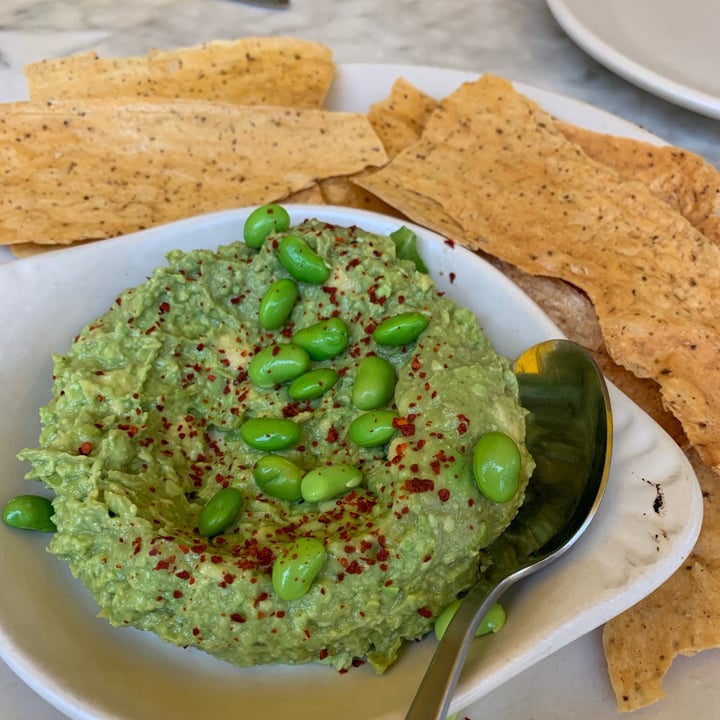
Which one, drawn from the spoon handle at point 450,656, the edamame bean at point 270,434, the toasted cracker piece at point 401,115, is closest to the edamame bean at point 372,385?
the edamame bean at point 270,434

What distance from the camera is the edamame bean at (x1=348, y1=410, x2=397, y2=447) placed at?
55.6 inches

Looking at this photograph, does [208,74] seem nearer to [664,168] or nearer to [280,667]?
[664,168]

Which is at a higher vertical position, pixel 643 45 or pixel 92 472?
pixel 643 45

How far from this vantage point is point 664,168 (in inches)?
88.0

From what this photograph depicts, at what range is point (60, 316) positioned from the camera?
175 cm

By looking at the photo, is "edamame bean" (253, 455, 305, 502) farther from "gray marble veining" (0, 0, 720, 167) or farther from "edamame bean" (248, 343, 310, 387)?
"gray marble veining" (0, 0, 720, 167)

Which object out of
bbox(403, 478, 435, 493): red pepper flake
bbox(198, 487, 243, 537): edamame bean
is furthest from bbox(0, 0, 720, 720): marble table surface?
bbox(198, 487, 243, 537): edamame bean

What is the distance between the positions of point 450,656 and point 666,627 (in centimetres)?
62

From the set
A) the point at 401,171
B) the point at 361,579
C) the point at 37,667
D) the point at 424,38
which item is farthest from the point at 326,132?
the point at 37,667

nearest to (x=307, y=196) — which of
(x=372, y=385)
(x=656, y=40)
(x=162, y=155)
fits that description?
(x=162, y=155)

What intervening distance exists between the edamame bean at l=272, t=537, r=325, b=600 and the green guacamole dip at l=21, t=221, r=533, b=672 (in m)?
0.03

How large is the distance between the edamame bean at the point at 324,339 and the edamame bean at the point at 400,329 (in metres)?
0.08

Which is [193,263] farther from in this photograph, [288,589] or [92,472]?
[288,589]

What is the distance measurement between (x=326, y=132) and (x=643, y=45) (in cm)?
140
